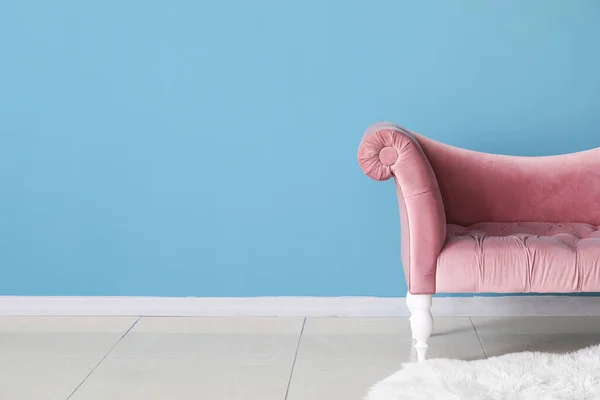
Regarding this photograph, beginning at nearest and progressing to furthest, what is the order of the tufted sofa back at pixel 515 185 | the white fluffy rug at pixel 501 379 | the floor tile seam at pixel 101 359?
1. the white fluffy rug at pixel 501 379
2. the floor tile seam at pixel 101 359
3. the tufted sofa back at pixel 515 185

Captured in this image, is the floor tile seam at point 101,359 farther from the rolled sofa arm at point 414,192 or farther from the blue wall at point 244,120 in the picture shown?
the rolled sofa arm at point 414,192

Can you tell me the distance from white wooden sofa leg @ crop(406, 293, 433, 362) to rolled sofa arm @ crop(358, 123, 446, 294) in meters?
0.04

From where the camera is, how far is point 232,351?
2.86 metres

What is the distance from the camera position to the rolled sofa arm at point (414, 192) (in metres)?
2.56

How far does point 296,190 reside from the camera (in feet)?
10.6

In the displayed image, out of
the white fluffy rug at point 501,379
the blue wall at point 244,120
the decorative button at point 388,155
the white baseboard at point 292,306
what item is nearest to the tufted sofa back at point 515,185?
the blue wall at point 244,120

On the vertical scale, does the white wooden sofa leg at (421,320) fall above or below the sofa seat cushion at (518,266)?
below

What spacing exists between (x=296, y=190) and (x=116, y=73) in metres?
0.86

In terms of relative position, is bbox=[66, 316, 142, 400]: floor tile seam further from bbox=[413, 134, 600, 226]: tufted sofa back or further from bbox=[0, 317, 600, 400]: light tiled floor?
bbox=[413, 134, 600, 226]: tufted sofa back

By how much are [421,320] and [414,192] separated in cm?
43

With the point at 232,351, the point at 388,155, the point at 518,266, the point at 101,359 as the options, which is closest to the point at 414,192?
the point at 388,155

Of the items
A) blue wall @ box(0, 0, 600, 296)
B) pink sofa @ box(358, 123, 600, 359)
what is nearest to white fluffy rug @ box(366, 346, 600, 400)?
pink sofa @ box(358, 123, 600, 359)

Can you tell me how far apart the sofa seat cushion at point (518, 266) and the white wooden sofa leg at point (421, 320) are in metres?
0.08

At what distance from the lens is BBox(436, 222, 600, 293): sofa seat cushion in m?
2.52
